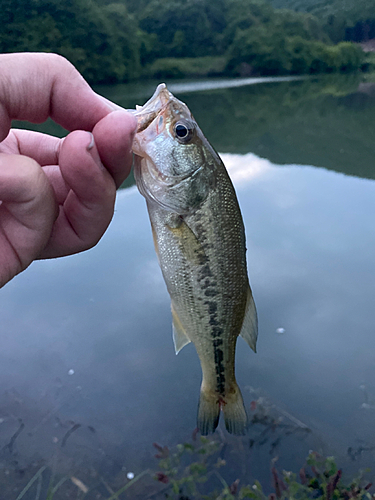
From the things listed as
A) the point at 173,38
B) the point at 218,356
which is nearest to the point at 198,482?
the point at 218,356

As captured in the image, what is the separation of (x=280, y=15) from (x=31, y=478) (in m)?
63.8

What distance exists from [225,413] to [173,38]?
1768 inches

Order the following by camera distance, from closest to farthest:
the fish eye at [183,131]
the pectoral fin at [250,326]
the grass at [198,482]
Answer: the fish eye at [183,131]
the pectoral fin at [250,326]
the grass at [198,482]

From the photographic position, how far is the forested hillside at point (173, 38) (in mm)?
26969

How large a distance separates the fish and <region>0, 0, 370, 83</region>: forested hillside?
1170 inches

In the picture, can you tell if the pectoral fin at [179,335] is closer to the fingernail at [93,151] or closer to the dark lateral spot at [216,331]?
the dark lateral spot at [216,331]

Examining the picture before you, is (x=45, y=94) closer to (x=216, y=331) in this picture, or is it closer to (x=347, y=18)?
(x=216, y=331)

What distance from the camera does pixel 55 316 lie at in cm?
457

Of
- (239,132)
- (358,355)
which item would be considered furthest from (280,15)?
(358,355)

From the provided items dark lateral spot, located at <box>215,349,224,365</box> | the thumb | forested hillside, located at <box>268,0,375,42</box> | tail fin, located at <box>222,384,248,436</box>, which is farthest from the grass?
forested hillside, located at <box>268,0,375,42</box>

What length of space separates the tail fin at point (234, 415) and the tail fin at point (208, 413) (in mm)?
53

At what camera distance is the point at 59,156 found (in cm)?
142

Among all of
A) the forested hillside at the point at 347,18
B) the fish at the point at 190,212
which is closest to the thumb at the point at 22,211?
the fish at the point at 190,212

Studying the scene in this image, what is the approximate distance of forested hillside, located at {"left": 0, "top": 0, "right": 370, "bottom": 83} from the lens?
1062 inches
